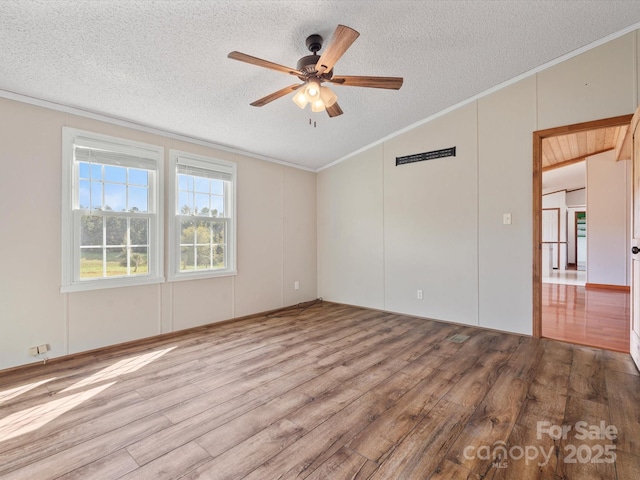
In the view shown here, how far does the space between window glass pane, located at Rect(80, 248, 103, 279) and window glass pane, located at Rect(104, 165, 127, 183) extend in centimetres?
77

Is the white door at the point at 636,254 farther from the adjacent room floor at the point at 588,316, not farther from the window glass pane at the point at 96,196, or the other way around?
the window glass pane at the point at 96,196

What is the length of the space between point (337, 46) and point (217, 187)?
2.86 m

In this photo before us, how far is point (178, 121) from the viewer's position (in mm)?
3395

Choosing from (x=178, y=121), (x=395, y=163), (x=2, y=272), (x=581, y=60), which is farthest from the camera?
(x=395, y=163)

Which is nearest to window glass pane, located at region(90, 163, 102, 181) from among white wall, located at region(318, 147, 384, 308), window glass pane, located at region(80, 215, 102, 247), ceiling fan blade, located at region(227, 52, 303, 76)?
window glass pane, located at region(80, 215, 102, 247)

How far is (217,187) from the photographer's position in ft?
13.8

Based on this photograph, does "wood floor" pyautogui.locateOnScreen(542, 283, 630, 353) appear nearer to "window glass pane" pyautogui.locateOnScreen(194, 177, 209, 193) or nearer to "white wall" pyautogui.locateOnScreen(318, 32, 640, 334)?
"white wall" pyautogui.locateOnScreen(318, 32, 640, 334)

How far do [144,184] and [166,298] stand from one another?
1381 millimetres

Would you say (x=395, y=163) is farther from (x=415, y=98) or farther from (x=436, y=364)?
(x=436, y=364)

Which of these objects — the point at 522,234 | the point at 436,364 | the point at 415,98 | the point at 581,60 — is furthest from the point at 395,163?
the point at 436,364

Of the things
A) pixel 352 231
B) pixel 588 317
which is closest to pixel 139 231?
pixel 352 231

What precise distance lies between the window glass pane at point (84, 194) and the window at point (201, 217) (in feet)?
2.64

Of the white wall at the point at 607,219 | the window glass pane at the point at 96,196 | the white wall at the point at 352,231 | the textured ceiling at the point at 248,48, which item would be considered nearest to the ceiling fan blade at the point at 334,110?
the textured ceiling at the point at 248,48

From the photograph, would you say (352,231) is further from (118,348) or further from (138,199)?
(118,348)
